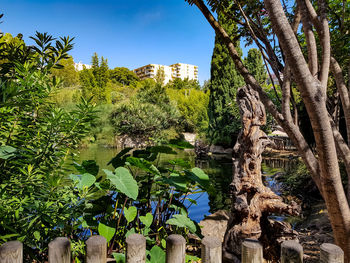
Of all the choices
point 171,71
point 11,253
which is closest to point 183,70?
point 171,71

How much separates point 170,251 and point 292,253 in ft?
1.44

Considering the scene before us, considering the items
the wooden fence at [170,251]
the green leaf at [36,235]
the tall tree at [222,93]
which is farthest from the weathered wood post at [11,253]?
the tall tree at [222,93]

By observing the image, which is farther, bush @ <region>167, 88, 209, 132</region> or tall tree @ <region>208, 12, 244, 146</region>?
bush @ <region>167, 88, 209, 132</region>

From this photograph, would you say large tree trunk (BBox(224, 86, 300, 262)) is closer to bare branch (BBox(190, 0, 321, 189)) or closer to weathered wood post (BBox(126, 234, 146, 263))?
bare branch (BBox(190, 0, 321, 189))

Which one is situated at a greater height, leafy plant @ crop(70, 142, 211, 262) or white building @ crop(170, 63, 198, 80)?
white building @ crop(170, 63, 198, 80)

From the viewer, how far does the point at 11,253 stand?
73 centimetres

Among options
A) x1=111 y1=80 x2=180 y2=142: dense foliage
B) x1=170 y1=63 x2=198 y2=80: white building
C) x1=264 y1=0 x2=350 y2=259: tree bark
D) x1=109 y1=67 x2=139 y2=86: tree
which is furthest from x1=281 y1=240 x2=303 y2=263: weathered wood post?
x1=170 y1=63 x2=198 y2=80: white building

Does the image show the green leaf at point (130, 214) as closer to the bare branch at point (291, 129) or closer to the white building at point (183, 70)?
the bare branch at point (291, 129)

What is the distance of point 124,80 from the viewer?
124 feet

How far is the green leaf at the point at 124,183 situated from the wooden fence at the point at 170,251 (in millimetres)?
437

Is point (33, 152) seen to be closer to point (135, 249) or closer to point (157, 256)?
point (135, 249)

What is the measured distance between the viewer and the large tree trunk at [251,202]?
1970 millimetres

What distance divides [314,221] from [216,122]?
1067 cm

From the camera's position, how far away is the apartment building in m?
66.2
